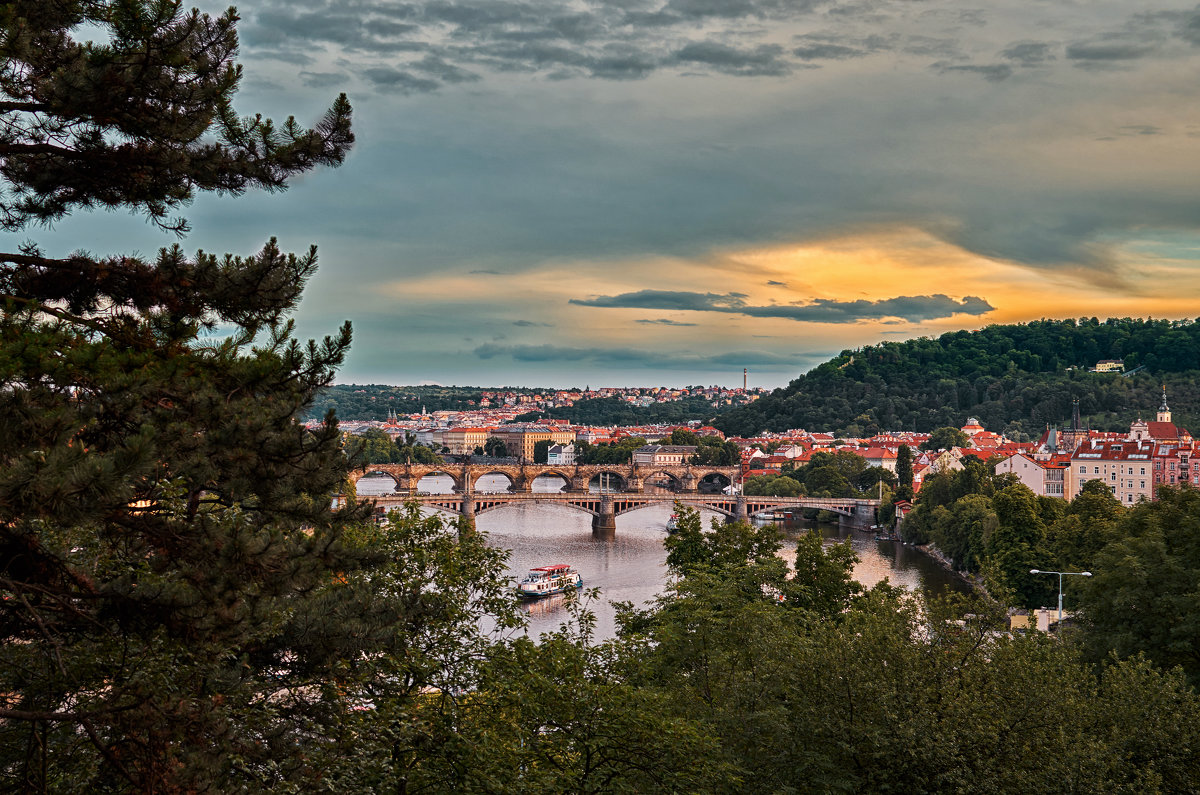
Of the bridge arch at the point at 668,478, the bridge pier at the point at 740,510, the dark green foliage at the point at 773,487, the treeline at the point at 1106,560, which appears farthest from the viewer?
the bridge arch at the point at 668,478

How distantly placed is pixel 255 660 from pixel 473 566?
224 cm

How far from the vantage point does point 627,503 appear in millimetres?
47938

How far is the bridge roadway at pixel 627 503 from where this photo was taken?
43.3 meters

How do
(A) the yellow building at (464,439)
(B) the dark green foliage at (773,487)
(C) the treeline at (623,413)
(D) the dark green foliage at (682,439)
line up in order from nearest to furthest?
1. (B) the dark green foliage at (773,487)
2. (D) the dark green foliage at (682,439)
3. (A) the yellow building at (464,439)
4. (C) the treeline at (623,413)

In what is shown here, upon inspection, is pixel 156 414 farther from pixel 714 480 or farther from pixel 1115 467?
pixel 714 480

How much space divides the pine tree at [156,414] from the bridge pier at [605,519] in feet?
129

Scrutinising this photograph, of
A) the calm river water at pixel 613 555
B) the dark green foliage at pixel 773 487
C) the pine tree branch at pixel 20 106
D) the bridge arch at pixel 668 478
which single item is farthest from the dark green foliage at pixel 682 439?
the pine tree branch at pixel 20 106

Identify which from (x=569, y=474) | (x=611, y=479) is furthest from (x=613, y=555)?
(x=611, y=479)

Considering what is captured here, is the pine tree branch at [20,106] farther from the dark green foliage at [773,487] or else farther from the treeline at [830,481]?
the dark green foliage at [773,487]

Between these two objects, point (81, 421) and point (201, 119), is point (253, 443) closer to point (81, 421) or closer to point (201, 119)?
point (81, 421)

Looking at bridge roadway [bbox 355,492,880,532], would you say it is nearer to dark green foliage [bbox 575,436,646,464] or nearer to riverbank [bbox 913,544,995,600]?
riverbank [bbox 913,544,995,600]

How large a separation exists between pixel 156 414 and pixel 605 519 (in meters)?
41.5

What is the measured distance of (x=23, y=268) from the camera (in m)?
4.66

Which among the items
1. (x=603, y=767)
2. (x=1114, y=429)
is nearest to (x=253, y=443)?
(x=603, y=767)
